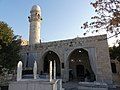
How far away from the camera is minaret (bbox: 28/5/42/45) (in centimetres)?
2977

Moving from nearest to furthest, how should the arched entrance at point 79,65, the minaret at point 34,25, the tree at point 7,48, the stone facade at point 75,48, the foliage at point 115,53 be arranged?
the tree at point 7,48
the stone facade at point 75,48
the foliage at point 115,53
the arched entrance at point 79,65
the minaret at point 34,25

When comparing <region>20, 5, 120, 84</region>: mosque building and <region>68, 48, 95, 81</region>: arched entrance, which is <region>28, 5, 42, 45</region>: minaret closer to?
<region>20, 5, 120, 84</region>: mosque building

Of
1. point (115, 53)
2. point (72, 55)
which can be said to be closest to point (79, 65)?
point (72, 55)

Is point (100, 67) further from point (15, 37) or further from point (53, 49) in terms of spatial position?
point (15, 37)

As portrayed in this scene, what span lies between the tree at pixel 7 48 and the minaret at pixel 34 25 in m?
10.3

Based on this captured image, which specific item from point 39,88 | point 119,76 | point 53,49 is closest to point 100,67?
point 119,76

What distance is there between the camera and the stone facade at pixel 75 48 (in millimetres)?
20633

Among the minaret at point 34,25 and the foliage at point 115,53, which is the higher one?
the minaret at point 34,25

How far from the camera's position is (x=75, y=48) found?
2316 cm

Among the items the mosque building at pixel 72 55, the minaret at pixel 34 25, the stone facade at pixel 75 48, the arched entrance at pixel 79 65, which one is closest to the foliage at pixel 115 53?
the mosque building at pixel 72 55

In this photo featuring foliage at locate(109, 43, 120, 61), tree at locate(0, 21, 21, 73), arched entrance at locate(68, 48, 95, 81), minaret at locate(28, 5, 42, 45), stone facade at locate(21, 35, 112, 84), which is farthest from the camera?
minaret at locate(28, 5, 42, 45)

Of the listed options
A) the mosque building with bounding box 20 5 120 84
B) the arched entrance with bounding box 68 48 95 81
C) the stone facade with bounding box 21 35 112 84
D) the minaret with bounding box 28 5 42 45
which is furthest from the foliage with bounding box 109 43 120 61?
the minaret with bounding box 28 5 42 45

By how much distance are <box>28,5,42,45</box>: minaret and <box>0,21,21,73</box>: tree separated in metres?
10.3

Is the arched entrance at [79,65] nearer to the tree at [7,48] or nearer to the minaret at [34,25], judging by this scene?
the minaret at [34,25]
